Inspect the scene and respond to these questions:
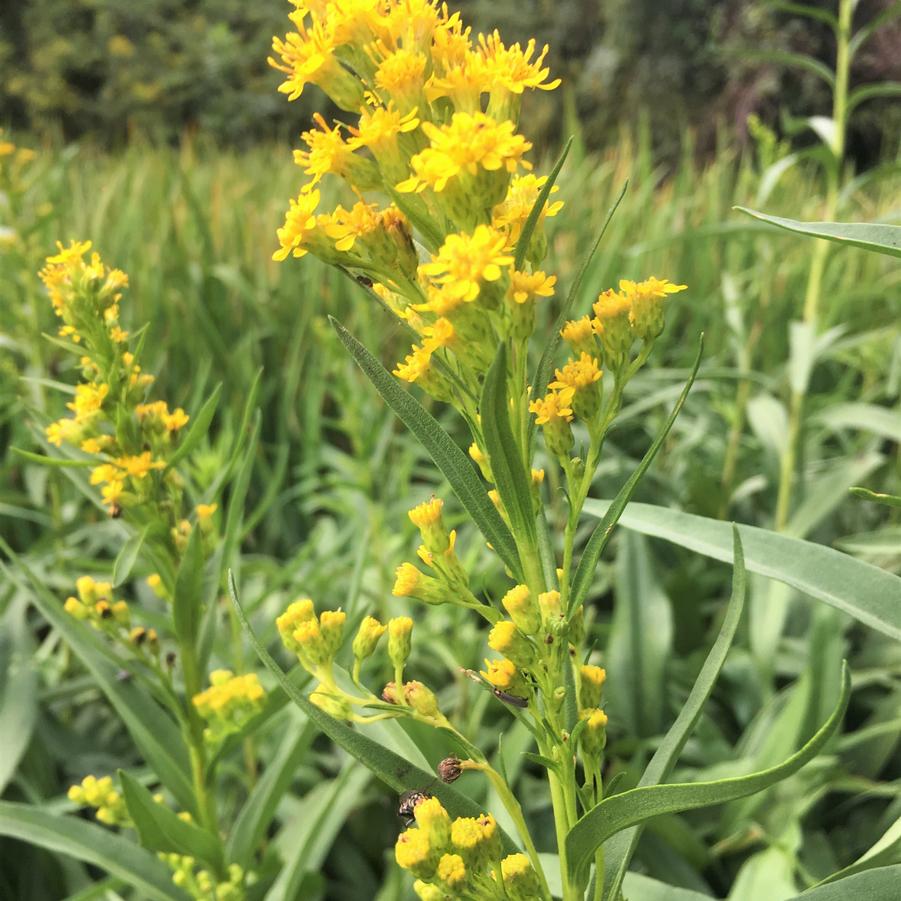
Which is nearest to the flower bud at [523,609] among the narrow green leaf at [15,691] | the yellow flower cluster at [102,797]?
the yellow flower cluster at [102,797]

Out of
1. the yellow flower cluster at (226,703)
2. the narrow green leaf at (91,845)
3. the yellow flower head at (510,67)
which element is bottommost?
the narrow green leaf at (91,845)

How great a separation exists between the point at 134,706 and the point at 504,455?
0.59 meters

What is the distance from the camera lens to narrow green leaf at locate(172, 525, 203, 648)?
809 mm

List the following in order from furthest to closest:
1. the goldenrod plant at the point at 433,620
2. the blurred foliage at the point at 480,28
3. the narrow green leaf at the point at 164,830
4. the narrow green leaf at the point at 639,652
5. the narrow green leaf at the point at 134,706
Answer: the blurred foliage at the point at 480,28 → the narrow green leaf at the point at 639,652 → the narrow green leaf at the point at 134,706 → the narrow green leaf at the point at 164,830 → the goldenrod plant at the point at 433,620

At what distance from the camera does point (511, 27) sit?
1116 cm

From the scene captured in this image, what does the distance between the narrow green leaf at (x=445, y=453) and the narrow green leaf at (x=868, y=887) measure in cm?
26

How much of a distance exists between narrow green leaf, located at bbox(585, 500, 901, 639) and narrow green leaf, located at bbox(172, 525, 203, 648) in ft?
1.21

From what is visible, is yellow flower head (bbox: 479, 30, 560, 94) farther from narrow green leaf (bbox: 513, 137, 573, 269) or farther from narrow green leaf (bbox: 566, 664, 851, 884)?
narrow green leaf (bbox: 566, 664, 851, 884)

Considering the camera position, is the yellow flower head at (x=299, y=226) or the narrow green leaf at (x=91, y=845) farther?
the narrow green leaf at (x=91, y=845)

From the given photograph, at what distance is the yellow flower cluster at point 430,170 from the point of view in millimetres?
471

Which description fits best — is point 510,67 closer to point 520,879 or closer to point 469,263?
point 469,263

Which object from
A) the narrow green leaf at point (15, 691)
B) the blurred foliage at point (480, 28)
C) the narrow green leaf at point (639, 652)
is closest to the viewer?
the narrow green leaf at point (15, 691)

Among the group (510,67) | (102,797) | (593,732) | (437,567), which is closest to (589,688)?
(593,732)

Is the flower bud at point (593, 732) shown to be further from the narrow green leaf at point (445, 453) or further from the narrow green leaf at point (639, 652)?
the narrow green leaf at point (639, 652)
